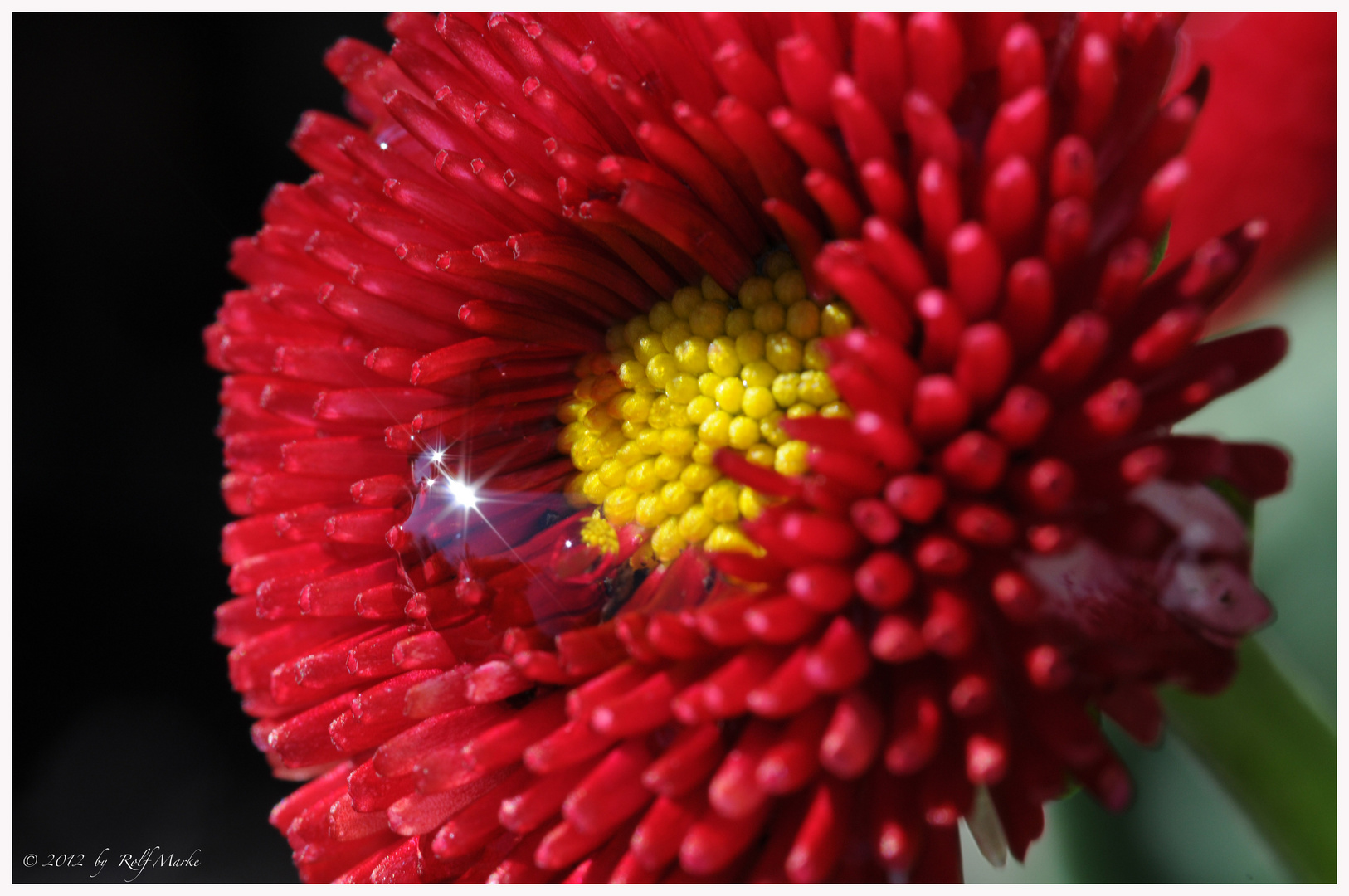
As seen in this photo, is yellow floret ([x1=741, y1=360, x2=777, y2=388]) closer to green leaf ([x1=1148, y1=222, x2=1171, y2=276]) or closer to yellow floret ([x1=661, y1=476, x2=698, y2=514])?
yellow floret ([x1=661, y1=476, x2=698, y2=514])

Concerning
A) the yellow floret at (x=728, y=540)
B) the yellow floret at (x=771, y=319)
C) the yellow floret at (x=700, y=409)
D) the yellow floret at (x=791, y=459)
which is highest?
the yellow floret at (x=771, y=319)

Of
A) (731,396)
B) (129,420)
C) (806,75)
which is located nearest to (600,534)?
(731,396)

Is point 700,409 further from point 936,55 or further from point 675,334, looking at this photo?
point 936,55

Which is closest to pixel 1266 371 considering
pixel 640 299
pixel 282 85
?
pixel 640 299

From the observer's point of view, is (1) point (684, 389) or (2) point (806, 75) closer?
(2) point (806, 75)

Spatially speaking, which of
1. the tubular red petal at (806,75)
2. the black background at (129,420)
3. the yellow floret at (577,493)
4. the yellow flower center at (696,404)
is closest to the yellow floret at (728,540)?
the yellow flower center at (696,404)

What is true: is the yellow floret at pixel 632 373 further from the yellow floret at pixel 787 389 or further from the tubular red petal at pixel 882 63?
the tubular red petal at pixel 882 63

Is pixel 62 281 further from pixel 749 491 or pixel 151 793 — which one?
pixel 749 491
